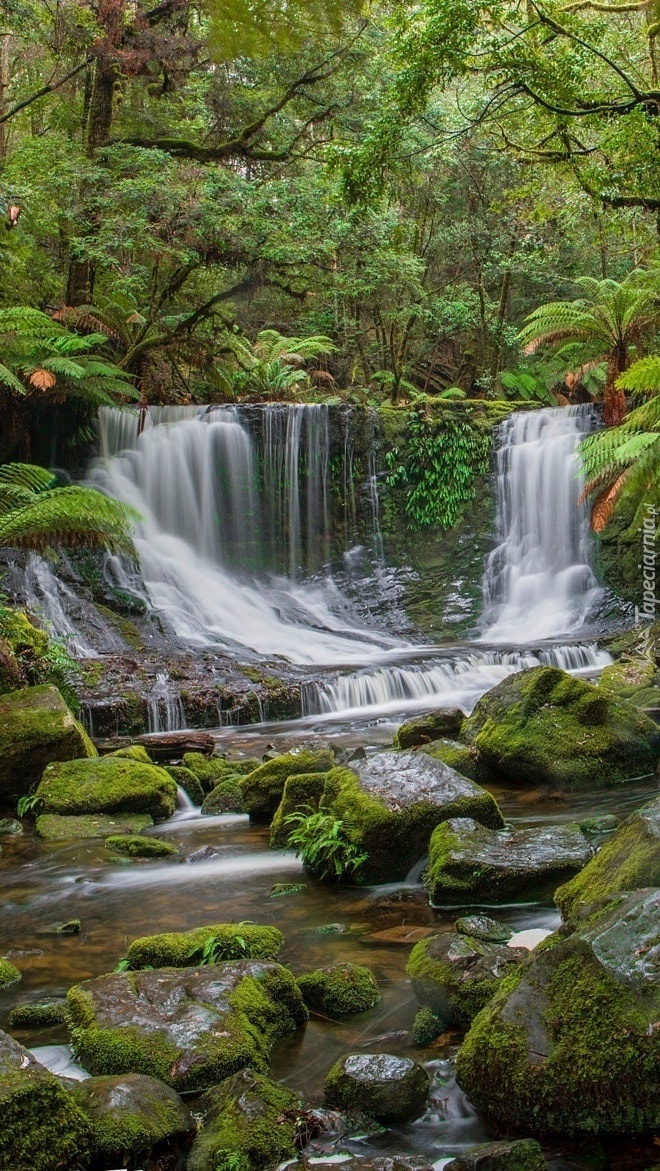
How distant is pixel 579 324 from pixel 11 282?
8.49 meters

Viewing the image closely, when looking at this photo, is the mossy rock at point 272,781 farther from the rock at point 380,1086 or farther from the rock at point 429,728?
the rock at point 380,1086

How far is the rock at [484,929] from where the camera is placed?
3484 mm

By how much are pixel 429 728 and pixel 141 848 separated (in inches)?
101

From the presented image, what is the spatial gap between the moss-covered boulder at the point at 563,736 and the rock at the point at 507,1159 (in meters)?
3.92

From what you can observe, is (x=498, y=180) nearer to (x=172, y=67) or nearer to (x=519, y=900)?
(x=172, y=67)

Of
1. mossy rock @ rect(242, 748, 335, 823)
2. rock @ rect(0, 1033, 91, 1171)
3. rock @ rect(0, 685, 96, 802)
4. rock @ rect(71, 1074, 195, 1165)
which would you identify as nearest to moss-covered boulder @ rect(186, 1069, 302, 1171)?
rock @ rect(71, 1074, 195, 1165)

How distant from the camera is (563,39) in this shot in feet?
30.3

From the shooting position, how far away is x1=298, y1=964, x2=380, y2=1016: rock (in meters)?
3.18

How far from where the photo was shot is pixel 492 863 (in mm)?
4043

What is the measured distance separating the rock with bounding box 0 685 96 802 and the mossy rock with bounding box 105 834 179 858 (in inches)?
55.0

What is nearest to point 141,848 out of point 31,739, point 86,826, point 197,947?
point 86,826

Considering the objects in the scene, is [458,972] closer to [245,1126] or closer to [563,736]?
[245,1126]

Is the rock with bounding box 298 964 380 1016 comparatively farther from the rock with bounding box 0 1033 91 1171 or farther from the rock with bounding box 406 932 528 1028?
the rock with bounding box 0 1033 91 1171

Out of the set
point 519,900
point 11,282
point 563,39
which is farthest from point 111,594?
point 519,900
